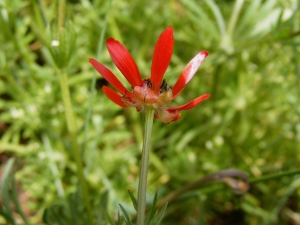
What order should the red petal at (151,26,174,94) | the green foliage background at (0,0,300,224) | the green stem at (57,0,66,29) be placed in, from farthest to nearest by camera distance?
the green foliage background at (0,0,300,224) < the green stem at (57,0,66,29) < the red petal at (151,26,174,94)

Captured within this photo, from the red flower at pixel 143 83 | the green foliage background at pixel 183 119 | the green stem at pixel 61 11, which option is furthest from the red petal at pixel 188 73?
the green foliage background at pixel 183 119

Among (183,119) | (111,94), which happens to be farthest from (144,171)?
(183,119)

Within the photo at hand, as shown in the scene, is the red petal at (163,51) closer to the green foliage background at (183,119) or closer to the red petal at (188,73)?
the red petal at (188,73)

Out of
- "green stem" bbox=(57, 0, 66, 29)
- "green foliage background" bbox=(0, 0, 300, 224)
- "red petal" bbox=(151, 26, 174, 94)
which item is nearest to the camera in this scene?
"red petal" bbox=(151, 26, 174, 94)

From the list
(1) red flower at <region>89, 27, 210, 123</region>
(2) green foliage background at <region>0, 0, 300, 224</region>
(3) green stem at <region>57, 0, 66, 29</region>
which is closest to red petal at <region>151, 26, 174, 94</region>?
(1) red flower at <region>89, 27, 210, 123</region>

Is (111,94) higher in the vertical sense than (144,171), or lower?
higher

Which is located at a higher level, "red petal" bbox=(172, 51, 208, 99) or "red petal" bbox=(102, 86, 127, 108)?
"red petal" bbox=(102, 86, 127, 108)

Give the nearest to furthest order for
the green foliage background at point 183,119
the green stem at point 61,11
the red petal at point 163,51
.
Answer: the red petal at point 163,51, the green stem at point 61,11, the green foliage background at point 183,119

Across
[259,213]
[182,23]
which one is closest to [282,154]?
[259,213]

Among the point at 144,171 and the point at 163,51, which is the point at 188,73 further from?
the point at 144,171

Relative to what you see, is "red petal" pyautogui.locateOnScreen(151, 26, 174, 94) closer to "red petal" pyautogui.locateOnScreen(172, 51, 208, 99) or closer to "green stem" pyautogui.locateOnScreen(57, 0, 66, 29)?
"red petal" pyautogui.locateOnScreen(172, 51, 208, 99)
